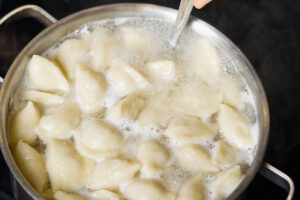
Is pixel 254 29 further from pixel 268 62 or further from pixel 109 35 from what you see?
pixel 109 35

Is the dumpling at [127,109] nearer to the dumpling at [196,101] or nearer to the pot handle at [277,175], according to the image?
the dumpling at [196,101]

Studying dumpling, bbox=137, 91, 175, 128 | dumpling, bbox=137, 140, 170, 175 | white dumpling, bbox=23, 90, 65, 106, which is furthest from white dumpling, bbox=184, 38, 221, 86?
white dumpling, bbox=23, 90, 65, 106

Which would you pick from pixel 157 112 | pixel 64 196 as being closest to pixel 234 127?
pixel 157 112

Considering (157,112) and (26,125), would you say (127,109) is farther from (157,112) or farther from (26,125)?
(26,125)

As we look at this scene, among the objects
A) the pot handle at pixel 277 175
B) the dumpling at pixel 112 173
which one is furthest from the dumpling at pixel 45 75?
the pot handle at pixel 277 175

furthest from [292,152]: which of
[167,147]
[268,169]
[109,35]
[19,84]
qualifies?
[19,84]

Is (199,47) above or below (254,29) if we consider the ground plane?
above

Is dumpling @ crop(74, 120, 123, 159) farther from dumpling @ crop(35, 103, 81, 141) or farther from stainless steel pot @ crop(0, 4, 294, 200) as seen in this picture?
stainless steel pot @ crop(0, 4, 294, 200)
